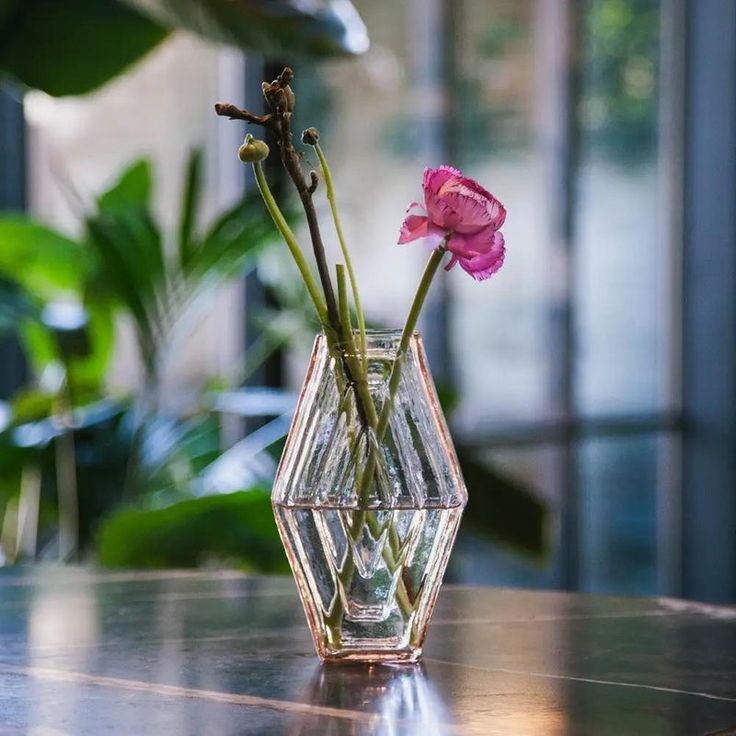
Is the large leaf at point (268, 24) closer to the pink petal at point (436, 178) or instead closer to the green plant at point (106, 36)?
the green plant at point (106, 36)

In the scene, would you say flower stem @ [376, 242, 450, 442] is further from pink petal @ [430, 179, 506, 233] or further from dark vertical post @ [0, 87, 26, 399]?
dark vertical post @ [0, 87, 26, 399]

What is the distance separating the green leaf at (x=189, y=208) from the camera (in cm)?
200

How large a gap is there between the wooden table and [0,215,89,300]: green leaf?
1044 mm

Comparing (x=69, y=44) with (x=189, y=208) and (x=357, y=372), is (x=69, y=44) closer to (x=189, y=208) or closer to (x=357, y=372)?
(x=189, y=208)

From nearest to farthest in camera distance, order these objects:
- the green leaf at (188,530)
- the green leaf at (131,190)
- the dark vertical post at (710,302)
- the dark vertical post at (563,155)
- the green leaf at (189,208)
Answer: the green leaf at (188,530), the green leaf at (189,208), the green leaf at (131,190), the dark vertical post at (563,155), the dark vertical post at (710,302)

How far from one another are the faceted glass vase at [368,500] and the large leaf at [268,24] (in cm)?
112

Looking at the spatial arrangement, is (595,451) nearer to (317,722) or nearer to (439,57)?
(439,57)

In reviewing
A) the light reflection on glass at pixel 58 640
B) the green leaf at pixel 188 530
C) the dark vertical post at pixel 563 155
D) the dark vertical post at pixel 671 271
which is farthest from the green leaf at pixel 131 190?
the dark vertical post at pixel 671 271

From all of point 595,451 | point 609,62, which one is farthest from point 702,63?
point 595,451

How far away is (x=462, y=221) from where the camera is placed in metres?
0.76

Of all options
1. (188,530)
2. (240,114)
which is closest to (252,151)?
(240,114)

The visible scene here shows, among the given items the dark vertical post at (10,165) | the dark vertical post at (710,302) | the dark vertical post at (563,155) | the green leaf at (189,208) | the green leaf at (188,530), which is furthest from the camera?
the dark vertical post at (710,302)

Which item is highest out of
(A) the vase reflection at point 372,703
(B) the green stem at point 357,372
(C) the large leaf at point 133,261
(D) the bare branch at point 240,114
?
(C) the large leaf at point 133,261

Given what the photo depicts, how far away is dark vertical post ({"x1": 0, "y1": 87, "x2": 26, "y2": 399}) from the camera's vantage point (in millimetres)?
2641
